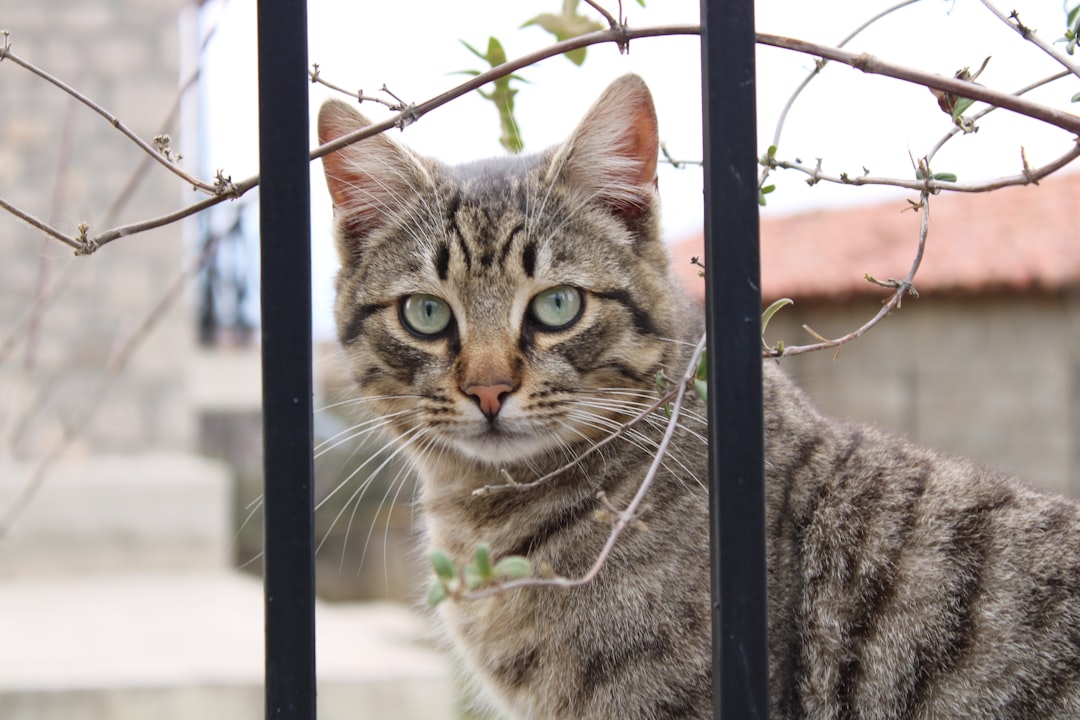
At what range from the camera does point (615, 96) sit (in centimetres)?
180

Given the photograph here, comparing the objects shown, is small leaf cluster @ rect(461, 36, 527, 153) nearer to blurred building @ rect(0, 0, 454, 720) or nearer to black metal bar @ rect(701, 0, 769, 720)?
black metal bar @ rect(701, 0, 769, 720)

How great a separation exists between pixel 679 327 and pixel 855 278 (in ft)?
29.4

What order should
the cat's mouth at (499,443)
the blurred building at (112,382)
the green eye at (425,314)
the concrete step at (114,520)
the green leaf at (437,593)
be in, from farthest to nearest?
Result: the concrete step at (114,520), the blurred building at (112,382), the green eye at (425,314), the cat's mouth at (499,443), the green leaf at (437,593)

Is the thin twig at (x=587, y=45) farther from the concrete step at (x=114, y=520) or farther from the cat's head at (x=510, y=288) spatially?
the concrete step at (x=114, y=520)

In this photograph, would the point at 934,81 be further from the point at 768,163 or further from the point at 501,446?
the point at 501,446

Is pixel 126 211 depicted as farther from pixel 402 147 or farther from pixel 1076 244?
pixel 1076 244

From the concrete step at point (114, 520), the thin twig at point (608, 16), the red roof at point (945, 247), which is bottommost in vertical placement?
the concrete step at point (114, 520)

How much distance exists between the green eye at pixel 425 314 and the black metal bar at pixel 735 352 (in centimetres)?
86

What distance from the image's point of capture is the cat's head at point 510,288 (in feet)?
5.71

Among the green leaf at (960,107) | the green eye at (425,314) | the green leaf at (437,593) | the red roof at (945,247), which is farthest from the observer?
the red roof at (945,247)

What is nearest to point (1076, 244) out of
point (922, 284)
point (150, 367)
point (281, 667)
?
point (922, 284)

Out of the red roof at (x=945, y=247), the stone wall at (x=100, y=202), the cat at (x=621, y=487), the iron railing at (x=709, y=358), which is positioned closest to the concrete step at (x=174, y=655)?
the stone wall at (x=100, y=202)

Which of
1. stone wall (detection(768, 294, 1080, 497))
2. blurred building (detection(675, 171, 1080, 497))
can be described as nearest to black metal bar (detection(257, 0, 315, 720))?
blurred building (detection(675, 171, 1080, 497))

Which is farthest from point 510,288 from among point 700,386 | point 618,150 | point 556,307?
point 700,386
